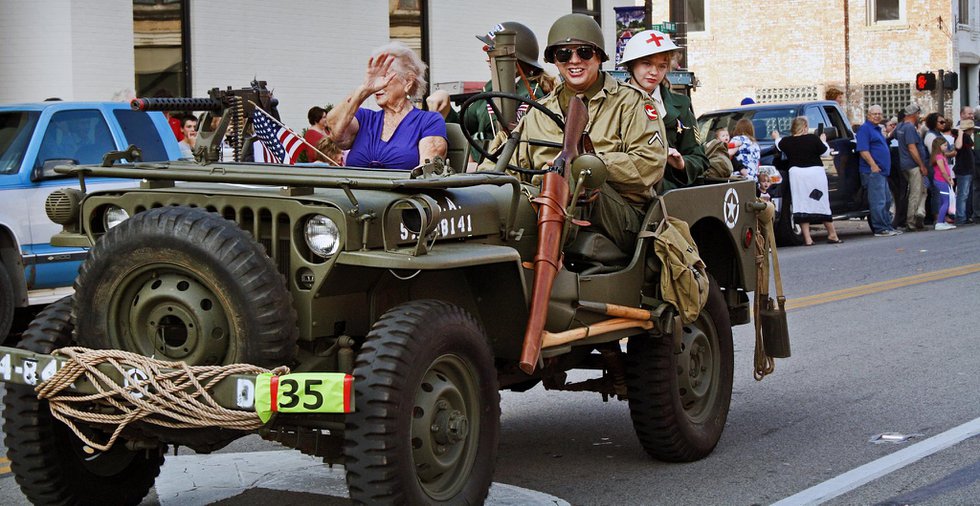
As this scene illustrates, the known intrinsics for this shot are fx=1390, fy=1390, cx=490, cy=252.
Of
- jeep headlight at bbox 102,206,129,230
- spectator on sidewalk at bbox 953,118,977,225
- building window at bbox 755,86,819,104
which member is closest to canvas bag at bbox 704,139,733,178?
jeep headlight at bbox 102,206,129,230

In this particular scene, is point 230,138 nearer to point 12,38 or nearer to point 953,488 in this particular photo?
point 953,488

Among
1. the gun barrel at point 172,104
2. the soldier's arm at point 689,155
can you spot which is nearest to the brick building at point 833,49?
the soldier's arm at point 689,155

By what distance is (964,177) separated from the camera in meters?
23.3

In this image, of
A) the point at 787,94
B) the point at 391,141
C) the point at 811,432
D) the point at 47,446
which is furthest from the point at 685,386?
the point at 787,94

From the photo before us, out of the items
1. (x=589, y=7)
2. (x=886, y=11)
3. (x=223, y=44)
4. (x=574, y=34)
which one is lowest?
(x=574, y=34)

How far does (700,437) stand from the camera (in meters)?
6.67

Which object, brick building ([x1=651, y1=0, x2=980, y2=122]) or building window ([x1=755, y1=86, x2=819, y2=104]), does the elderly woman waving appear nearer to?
brick building ([x1=651, y1=0, x2=980, y2=122])

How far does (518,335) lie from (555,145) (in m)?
1.04

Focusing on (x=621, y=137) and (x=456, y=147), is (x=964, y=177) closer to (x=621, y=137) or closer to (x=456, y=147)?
(x=456, y=147)

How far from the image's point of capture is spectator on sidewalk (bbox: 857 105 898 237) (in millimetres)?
20719

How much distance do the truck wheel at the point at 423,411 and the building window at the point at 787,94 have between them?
3845 centimetres

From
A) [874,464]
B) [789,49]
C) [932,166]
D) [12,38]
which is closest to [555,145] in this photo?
[874,464]

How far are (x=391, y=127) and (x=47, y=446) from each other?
266 cm

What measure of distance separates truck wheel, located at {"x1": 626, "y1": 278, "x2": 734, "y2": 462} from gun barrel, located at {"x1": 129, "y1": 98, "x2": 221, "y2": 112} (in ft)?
7.21
